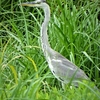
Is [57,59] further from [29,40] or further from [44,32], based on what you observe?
[29,40]

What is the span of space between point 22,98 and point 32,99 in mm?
76

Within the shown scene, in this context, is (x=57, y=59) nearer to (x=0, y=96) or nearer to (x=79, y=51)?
(x=79, y=51)

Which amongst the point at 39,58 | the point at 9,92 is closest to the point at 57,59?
the point at 39,58

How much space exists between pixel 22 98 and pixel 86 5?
406 centimetres

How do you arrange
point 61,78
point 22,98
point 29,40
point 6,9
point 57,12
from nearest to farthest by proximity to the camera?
1. point 22,98
2. point 61,78
3. point 29,40
4. point 57,12
5. point 6,9

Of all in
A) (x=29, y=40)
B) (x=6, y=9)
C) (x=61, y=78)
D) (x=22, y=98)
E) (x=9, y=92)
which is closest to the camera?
(x=22, y=98)

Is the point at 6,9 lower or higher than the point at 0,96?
lower

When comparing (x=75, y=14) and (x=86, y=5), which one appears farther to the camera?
(x=86, y=5)

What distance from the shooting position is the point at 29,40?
6.86m

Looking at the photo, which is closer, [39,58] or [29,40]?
[39,58]

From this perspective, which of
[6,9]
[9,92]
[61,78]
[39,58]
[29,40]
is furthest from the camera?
[6,9]

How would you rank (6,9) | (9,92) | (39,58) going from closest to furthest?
1. (9,92)
2. (39,58)
3. (6,9)

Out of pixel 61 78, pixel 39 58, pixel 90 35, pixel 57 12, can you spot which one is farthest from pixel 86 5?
pixel 61 78

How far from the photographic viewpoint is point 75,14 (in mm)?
7031
